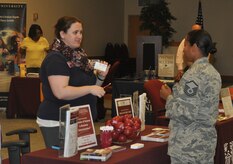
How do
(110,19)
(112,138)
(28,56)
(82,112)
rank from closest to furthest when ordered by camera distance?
(82,112)
(112,138)
(28,56)
(110,19)

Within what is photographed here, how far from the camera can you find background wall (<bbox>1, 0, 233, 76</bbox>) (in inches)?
531

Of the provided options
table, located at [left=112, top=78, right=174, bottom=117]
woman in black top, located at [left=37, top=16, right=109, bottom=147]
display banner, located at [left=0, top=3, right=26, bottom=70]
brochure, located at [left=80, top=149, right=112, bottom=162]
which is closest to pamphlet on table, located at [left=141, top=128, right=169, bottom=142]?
woman in black top, located at [left=37, top=16, right=109, bottom=147]

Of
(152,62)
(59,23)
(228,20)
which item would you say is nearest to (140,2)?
(228,20)

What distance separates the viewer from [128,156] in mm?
2660

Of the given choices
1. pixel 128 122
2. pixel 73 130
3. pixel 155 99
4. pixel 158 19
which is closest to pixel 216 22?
pixel 158 19

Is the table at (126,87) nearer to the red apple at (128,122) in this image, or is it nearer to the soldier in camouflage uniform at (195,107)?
the red apple at (128,122)

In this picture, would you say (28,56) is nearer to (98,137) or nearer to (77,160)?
(98,137)

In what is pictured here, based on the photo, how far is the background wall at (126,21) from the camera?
1350 cm

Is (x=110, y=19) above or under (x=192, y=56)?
above

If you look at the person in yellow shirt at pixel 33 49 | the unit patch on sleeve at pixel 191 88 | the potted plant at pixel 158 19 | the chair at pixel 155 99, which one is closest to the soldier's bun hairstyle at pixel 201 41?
the unit patch on sleeve at pixel 191 88

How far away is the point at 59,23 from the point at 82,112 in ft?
1.91

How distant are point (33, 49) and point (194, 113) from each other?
661cm

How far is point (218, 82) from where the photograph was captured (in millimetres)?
2803

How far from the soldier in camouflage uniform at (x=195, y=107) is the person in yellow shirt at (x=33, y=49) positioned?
252 inches
